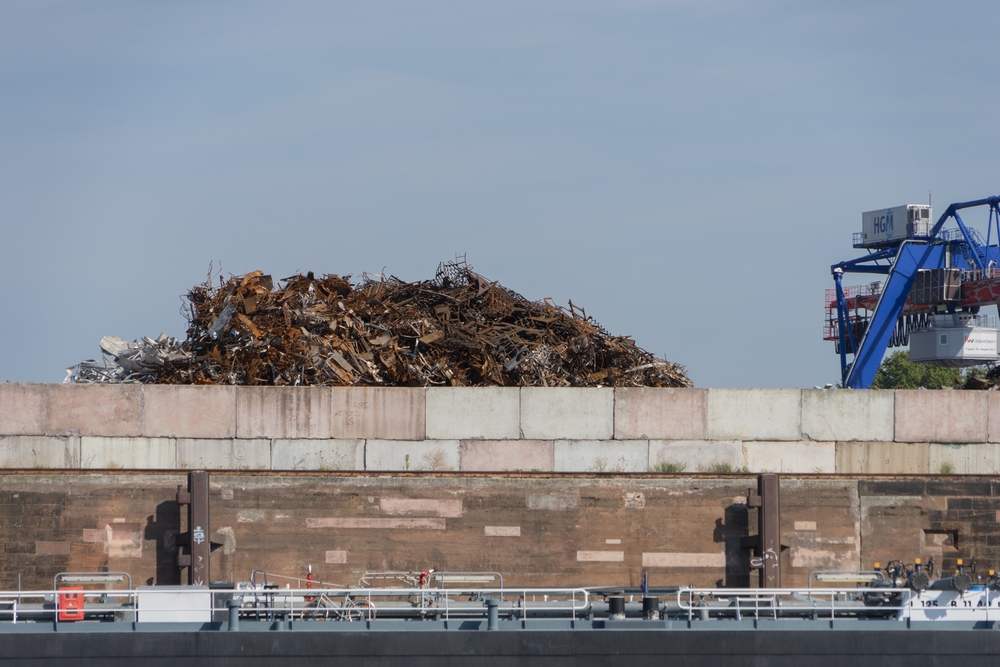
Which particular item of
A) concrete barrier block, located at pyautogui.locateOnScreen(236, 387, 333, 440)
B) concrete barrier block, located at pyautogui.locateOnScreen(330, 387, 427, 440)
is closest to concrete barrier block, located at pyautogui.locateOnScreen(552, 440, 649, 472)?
concrete barrier block, located at pyautogui.locateOnScreen(330, 387, 427, 440)

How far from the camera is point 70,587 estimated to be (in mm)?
21891

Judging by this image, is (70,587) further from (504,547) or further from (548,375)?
(548,375)

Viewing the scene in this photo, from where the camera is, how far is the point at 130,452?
22.7m

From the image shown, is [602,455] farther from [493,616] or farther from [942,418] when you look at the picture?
[942,418]

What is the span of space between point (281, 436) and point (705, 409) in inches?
350

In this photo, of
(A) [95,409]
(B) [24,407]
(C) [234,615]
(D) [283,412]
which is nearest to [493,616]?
(C) [234,615]

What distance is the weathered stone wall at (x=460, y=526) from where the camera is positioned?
22.4 m

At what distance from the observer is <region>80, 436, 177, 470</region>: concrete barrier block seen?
2266 cm

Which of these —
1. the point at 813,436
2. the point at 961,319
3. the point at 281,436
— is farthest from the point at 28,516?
the point at 961,319

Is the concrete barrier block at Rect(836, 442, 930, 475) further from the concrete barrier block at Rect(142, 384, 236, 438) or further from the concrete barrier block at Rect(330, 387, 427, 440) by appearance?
the concrete barrier block at Rect(142, 384, 236, 438)

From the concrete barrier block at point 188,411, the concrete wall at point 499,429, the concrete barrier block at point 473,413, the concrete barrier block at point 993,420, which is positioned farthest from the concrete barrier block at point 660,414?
the concrete barrier block at point 188,411

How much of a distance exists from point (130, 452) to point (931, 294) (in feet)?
117

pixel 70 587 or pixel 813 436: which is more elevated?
pixel 813 436

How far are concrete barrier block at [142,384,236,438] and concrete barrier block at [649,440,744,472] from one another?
8858 mm
